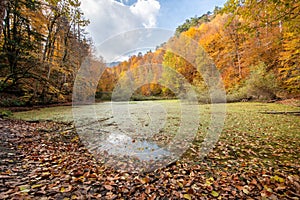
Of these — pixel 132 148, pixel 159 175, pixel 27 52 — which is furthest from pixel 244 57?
pixel 27 52

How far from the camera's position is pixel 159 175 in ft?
7.73

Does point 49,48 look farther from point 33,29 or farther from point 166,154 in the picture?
point 166,154

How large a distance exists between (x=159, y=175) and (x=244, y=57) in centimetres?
2029

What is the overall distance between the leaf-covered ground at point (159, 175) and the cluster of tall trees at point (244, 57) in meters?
3.70

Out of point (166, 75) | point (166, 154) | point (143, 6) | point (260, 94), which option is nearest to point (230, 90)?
point (260, 94)

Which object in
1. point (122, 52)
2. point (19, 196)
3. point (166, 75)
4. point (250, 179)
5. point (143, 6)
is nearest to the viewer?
point (19, 196)

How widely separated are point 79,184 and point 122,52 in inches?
161

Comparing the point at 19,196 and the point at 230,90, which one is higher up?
the point at 230,90

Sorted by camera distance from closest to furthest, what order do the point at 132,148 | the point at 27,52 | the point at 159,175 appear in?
1. the point at 159,175
2. the point at 132,148
3. the point at 27,52

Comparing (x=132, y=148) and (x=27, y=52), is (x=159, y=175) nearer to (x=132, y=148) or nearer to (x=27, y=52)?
(x=132, y=148)

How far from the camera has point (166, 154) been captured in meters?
3.26

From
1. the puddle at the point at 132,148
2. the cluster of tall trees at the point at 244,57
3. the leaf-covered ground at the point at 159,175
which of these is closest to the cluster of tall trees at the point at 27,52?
the cluster of tall trees at the point at 244,57

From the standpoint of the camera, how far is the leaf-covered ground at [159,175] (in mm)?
1851

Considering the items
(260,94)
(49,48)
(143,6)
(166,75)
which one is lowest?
(260,94)
